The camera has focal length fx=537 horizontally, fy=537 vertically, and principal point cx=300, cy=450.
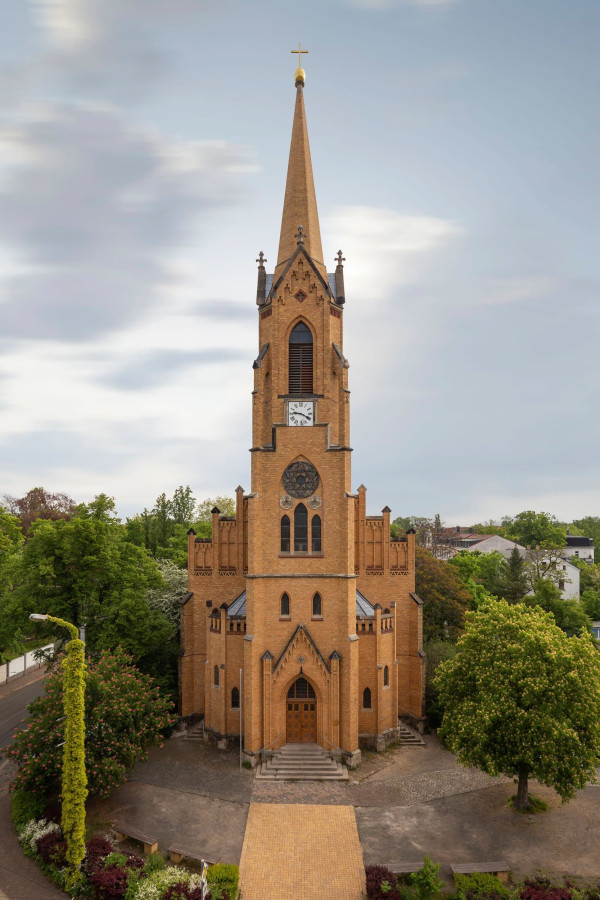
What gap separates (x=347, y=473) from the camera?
28.1 metres

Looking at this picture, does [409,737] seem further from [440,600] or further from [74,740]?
[74,740]

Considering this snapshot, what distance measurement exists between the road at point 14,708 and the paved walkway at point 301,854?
17.1 metres

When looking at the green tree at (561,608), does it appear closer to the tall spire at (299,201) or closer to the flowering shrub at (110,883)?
the tall spire at (299,201)

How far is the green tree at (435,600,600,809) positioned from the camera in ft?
65.6

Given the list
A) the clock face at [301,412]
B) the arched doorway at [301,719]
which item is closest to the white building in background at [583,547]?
the arched doorway at [301,719]

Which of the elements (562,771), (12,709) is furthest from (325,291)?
(12,709)

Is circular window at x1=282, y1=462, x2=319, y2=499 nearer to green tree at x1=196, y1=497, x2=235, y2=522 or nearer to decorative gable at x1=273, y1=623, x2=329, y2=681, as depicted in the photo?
decorative gable at x1=273, y1=623, x2=329, y2=681

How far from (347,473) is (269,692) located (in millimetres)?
11651

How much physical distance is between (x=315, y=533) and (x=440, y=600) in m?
17.0

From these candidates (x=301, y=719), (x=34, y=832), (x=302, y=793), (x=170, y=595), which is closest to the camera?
(x=34, y=832)

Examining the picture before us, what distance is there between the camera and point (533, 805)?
74.7ft

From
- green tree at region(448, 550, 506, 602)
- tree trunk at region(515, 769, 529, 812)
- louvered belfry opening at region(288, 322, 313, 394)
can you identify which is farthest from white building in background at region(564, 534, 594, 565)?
louvered belfry opening at region(288, 322, 313, 394)

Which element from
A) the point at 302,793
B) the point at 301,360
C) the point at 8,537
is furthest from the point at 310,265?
the point at 8,537

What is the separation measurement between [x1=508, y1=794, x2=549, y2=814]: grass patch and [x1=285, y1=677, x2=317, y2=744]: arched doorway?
9.38 meters
